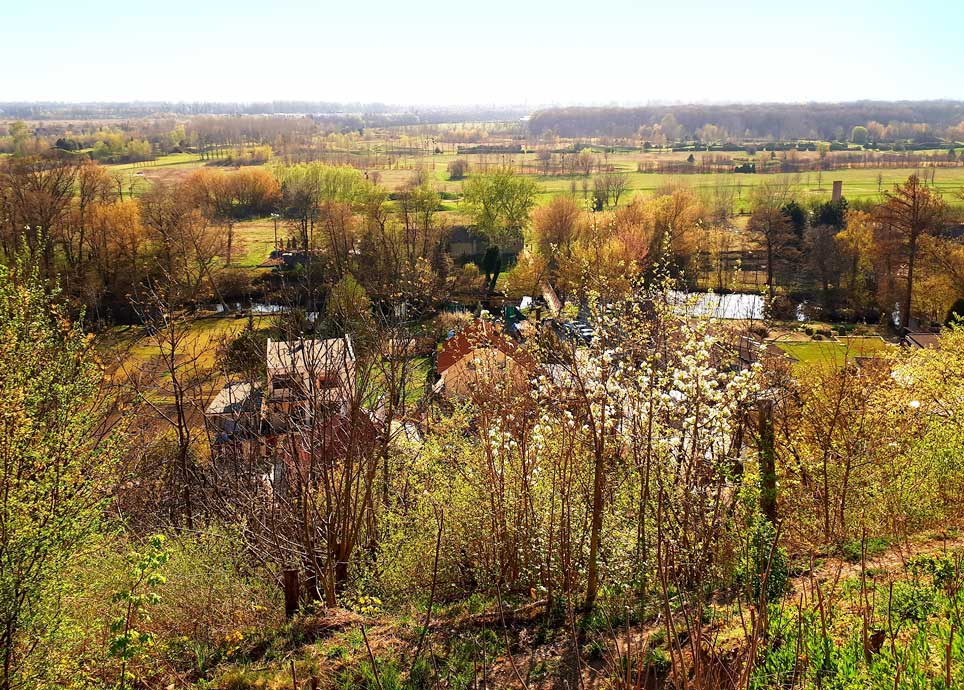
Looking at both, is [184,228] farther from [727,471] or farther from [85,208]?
[727,471]

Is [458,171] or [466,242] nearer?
[466,242]

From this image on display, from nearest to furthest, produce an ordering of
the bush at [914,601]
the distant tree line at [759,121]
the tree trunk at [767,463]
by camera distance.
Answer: the bush at [914,601] < the tree trunk at [767,463] < the distant tree line at [759,121]

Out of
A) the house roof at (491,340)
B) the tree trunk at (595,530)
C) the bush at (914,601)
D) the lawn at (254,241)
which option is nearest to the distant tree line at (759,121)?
the lawn at (254,241)

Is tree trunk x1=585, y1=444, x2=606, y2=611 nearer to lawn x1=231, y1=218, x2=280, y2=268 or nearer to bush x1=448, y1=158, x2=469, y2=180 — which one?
lawn x1=231, y1=218, x2=280, y2=268

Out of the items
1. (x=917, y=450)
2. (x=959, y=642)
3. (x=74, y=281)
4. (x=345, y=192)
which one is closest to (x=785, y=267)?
(x=345, y=192)

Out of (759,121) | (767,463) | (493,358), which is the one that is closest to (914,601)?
(767,463)

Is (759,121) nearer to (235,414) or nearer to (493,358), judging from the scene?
(235,414)

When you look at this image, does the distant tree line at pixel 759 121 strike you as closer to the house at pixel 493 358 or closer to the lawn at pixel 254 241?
the lawn at pixel 254 241

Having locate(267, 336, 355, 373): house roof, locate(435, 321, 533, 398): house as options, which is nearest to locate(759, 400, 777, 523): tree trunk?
locate(435, 321, 533, 398): house
